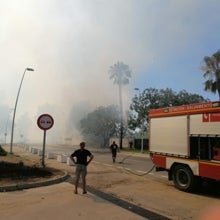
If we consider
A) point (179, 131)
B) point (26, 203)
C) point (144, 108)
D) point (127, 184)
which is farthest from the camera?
point (144, 108)

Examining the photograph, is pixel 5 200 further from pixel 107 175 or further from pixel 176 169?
pixel 107 175

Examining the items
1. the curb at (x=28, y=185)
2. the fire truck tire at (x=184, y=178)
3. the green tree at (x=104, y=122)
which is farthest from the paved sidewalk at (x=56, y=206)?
the green tree at (x=104, y=122)

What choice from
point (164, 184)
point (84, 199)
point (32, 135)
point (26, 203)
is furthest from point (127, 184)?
point (32, 135)

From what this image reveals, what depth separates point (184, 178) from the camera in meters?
13.1

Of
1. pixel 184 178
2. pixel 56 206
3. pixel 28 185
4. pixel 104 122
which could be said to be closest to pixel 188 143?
pixel 184 178

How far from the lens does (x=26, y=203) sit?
33.3ft

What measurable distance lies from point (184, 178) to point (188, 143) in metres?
1.21

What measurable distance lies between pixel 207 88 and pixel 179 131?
35.3m

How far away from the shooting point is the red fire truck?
11.9 m

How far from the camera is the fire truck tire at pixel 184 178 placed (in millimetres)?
12664

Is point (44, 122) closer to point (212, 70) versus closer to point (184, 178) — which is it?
point (184, 178)

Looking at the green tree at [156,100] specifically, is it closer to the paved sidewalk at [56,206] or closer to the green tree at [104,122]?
the green tree at [104,122]

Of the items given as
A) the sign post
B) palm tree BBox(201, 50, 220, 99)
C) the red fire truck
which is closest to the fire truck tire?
the red fire truck

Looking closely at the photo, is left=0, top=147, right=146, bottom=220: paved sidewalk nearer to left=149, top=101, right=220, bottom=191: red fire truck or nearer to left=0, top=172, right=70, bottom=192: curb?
left=0, top=172, right=70, bottom=192: curb
